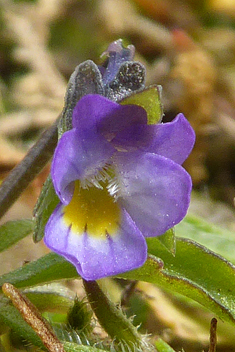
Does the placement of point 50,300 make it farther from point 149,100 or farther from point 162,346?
point 149,100

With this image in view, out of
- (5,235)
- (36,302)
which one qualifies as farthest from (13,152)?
(36,302)

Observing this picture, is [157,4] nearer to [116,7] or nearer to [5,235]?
[116,7]

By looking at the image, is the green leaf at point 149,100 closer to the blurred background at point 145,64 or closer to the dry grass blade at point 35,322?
the dry grass blade at point 35,322

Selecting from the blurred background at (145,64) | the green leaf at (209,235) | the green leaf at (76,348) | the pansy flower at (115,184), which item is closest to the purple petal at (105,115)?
the pansy flower at (115,184)

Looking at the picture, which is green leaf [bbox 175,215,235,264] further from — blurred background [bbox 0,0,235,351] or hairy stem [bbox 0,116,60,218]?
hairy stem [bbox 0,116,60,218]

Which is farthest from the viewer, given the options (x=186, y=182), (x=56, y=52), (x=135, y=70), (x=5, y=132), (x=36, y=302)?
(x=56, y=52)

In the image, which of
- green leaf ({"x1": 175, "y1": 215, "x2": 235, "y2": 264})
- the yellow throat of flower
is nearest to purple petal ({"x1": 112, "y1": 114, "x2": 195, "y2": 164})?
the yellow throat of flower
